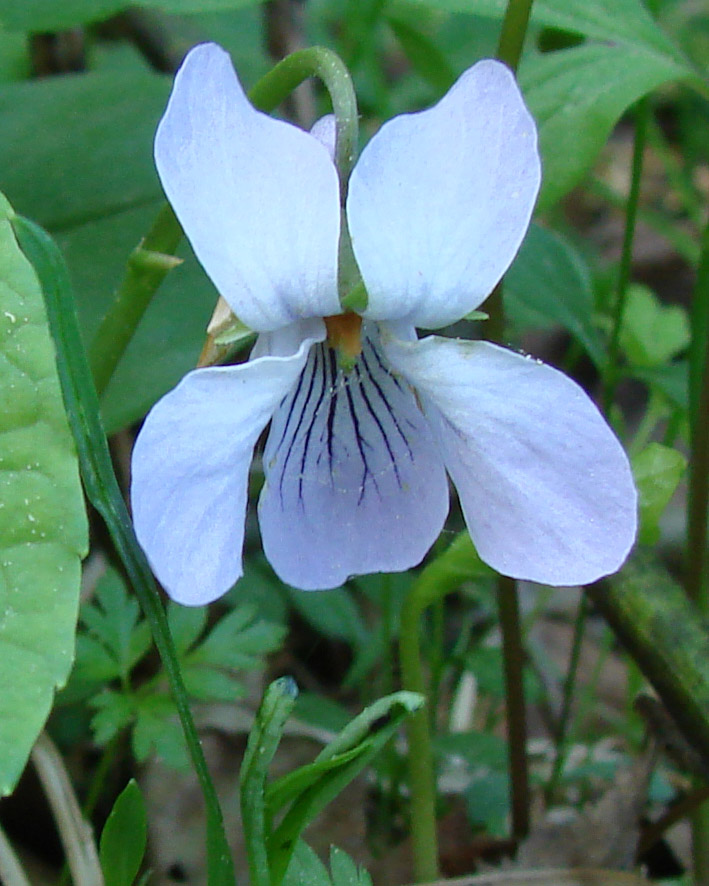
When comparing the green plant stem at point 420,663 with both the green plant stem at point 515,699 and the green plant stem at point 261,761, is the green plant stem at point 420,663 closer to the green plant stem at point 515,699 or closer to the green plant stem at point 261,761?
the green plant stem at point 515,699

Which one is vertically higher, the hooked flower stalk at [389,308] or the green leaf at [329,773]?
the hooked flower stalk at [389,308]

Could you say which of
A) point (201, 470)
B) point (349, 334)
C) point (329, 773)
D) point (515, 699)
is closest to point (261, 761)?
point (329, 773)

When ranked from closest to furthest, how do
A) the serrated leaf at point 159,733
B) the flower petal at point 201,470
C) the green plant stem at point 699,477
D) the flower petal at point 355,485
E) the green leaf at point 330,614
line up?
the flower petal at point 201,470, the flower petal at point 355,485, the serrated leaf at point 159,733, the green plant stem at point 699,477, the green leaf at point 330,614

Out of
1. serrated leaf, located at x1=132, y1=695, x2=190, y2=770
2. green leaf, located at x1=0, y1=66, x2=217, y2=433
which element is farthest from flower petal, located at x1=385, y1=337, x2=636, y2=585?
green leaf, located at x1=0, y1=66, x2=217, y2=433

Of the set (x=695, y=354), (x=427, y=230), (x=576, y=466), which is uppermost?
(x=427, y=230)

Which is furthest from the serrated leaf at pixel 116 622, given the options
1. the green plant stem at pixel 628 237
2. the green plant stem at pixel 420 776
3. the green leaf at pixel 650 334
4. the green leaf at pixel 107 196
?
the green leaf at pixel 650 334

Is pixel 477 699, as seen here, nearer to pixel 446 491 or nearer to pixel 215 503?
pixel 446 491

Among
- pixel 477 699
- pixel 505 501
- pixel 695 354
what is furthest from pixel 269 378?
pixel 477 699
